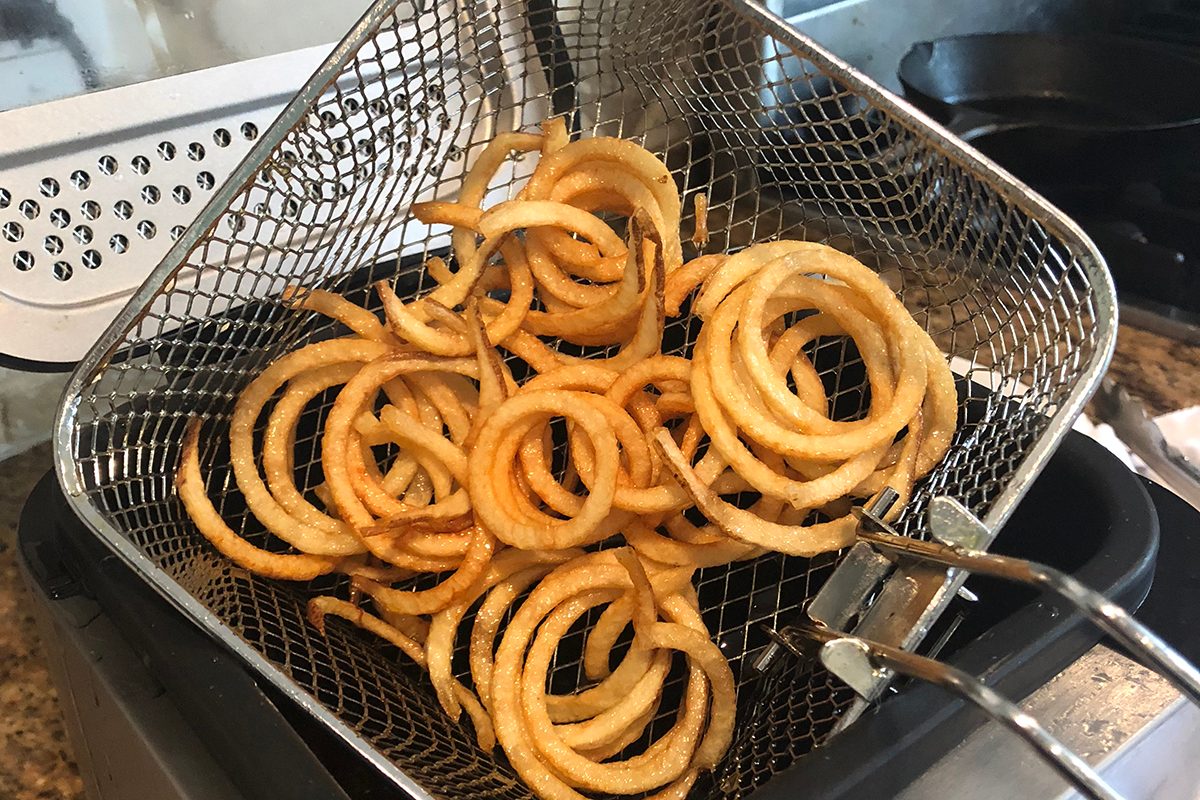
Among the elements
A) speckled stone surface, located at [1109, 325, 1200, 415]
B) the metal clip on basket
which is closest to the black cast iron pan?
speckled stone surface, located at [1109, 325, 1200, 415]

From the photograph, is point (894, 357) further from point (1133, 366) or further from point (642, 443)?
point (1133, 366)

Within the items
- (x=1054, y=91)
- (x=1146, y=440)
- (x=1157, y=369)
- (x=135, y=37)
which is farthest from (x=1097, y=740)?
(x=1054, y=91)

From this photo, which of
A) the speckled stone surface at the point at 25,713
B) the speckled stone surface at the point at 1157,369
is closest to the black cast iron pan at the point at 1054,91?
the speckled stone surface at the point at 1157,369

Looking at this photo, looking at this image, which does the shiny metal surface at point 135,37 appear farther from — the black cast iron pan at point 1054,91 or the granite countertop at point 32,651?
the black cast iron pan at point 1054,91

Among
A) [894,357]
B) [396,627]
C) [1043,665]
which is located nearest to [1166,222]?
[894,357]

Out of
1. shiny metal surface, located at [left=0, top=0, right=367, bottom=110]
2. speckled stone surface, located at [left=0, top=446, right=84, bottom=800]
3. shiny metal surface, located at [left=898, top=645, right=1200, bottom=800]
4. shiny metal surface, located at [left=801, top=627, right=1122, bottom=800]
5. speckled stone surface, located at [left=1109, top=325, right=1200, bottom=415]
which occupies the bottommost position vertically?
speckled stone surface, located at [left=0, top=446, right=84, bottom=800]

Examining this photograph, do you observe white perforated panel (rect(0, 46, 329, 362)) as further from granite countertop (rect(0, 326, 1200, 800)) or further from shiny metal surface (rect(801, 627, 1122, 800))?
shiny metal surface (rect(801, 627, 1122, 800))

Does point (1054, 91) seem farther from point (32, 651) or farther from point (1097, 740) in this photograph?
point (32, 651)
